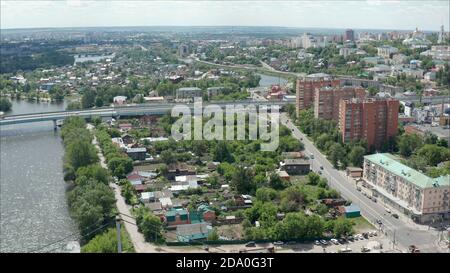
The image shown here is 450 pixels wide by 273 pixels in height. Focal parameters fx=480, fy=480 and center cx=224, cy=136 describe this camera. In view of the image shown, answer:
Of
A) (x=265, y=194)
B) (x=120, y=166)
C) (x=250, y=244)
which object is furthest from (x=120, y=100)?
(x=250, y=244)

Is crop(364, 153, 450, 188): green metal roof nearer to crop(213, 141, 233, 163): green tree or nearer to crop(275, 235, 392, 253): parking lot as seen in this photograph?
crop(275, 235, 392, 253): parking lot

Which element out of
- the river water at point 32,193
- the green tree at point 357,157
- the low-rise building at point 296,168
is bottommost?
the river water at point 32,193

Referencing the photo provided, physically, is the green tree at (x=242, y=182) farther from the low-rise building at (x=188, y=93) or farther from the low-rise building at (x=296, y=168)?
the low-rise building at (x=188, y=93)

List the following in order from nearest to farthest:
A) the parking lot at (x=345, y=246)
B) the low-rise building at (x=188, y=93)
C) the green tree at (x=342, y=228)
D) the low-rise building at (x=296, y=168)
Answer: the parking lot at (x=345, y=246)
the green tree at (x=342, y=228)
the low-rise building at (x=296, y=168)
the low-rise building at (x=188, y=93)

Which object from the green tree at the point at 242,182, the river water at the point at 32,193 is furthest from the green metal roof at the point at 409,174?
the river water at the point at 32,193
